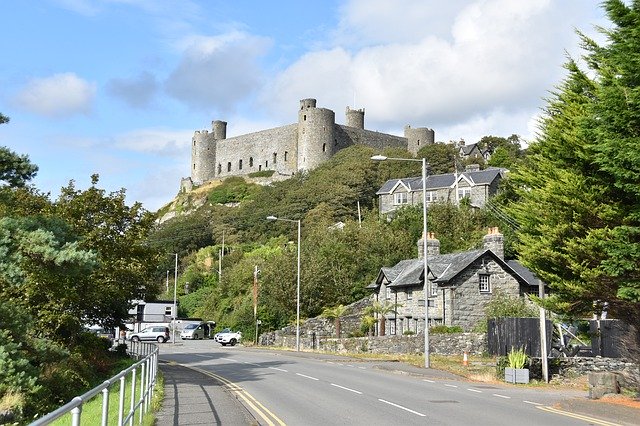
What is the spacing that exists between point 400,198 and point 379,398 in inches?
2764

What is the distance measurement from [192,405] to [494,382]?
1254 cm

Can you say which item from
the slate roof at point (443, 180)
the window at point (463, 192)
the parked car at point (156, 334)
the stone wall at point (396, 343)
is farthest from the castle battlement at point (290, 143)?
the stone wall at point (396, 343)

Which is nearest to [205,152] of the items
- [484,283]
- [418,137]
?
[418,137]

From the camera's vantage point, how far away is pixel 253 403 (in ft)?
58.2

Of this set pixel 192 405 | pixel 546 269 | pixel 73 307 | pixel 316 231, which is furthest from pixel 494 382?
pixel 316 231

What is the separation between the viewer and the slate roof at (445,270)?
147 feet

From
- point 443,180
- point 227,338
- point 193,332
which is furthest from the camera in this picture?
point 443,180

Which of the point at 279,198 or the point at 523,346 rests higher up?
the point at 279,198

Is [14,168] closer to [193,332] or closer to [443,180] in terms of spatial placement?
[193,332]

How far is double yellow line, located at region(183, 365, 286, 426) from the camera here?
14.6 metres

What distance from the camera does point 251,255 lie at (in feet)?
258

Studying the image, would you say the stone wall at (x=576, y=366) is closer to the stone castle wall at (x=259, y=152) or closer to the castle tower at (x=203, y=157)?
the stone castle wall at (x=259, y=152)

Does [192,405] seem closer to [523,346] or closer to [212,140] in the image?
[523,346]

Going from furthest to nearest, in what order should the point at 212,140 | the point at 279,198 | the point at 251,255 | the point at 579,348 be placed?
the point at 212,140
the point at 279,198
the point at 251,255
the point at 579,348
